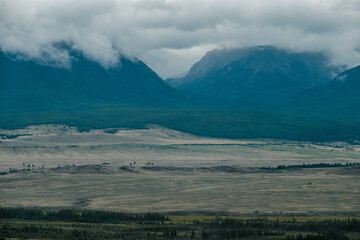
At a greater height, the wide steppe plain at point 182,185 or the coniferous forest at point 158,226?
the wide steppe plain at point 182,185

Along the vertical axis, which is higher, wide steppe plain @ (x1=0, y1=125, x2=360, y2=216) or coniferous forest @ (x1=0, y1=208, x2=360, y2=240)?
wide steppe plain @ (x1=0, y1=125, x2=360, y2=216)

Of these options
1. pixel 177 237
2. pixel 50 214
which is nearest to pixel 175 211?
pixel 50 214

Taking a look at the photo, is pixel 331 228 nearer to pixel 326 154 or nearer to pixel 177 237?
pixel 177 237

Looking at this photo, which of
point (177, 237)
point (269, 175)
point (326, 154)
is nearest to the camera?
point (177, 237)

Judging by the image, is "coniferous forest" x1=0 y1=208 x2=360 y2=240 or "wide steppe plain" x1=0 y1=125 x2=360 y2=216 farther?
"wide steppe plain" x1=0 y1=125 x2=360 y2=216

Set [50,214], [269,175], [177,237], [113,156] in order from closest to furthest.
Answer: [177,237] < [50,214] < [269,175] < [113,156]

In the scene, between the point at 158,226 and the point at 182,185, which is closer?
the point at 158,226

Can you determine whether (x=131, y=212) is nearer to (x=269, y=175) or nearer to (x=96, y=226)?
(x=96, y=226)

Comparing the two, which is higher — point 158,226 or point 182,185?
point 182,185

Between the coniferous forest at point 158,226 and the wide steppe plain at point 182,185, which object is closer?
the coniferous forest at point 158,226

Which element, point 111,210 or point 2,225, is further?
point 111,210
